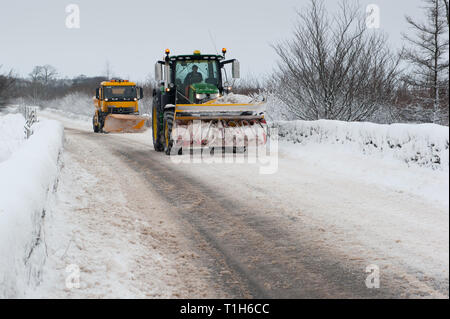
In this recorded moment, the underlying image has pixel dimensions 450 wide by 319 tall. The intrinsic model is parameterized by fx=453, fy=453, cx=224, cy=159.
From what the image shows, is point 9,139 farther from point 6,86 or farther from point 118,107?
point 6,86

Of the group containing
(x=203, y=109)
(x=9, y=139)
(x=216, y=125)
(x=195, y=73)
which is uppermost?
(x=195, y=73)

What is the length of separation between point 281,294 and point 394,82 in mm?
10493

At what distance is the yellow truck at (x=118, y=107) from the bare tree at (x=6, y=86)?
643 inches

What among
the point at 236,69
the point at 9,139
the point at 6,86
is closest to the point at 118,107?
the point at 9,139

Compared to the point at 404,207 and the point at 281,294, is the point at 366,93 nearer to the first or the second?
the point at 404,207

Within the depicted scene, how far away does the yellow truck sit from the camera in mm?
20703

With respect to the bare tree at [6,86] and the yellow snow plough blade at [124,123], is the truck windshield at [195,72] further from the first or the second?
the bare tree at [6,86]

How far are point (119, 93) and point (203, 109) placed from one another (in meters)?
13.0

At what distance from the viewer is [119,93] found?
21844 mm

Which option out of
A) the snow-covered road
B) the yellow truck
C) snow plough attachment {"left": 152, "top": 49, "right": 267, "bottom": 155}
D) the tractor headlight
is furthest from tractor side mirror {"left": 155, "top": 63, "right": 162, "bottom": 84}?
the yellow truck

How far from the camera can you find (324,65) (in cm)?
1208

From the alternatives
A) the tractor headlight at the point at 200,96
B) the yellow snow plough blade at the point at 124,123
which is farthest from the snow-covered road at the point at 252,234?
the yellow snow plough blade at the point at 124,123
